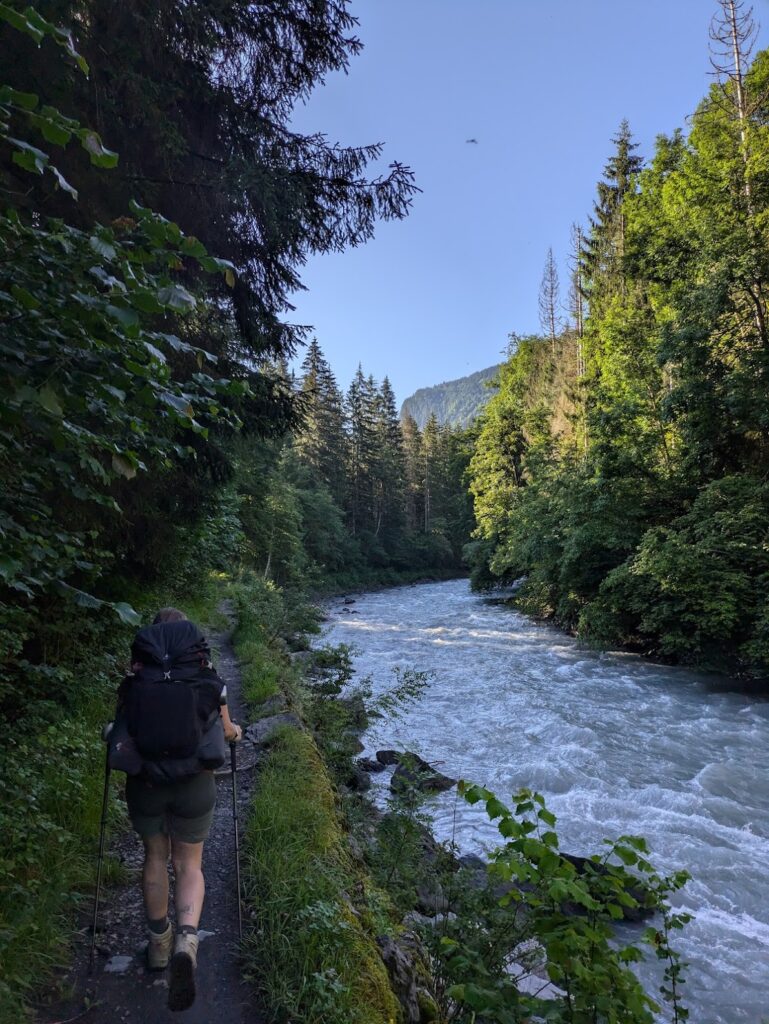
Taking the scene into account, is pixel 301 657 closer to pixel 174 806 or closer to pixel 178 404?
pixel 174 806

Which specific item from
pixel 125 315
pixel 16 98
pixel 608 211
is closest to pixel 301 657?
pixel 125 315

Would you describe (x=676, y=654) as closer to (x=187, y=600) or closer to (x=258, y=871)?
(x=187, y=600)

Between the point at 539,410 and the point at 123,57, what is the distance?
104 feet

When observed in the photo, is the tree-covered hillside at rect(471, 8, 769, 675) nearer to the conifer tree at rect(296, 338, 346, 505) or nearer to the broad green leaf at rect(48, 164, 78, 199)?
the broad green leaf at rect(48, 164, 78, 199)

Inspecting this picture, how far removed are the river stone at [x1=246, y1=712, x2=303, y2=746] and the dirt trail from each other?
1.98 m

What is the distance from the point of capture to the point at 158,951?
105 inches

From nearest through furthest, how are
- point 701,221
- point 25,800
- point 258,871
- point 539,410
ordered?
point 25,800
point 258,871
point 701,221
point 539,410

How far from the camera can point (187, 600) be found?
1182 centimetres

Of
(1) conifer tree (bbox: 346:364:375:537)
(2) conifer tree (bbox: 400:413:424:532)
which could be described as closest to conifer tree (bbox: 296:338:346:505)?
(1) conifer tree (bbox: 346:364:375:537)

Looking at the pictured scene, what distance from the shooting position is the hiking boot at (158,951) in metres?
2.66

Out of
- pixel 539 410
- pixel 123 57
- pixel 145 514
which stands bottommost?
pixel 145 514

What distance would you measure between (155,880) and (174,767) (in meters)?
0.66

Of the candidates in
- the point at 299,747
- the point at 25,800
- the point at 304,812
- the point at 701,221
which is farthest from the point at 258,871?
the point at 701,221

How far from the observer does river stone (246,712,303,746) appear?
5.77 meters
